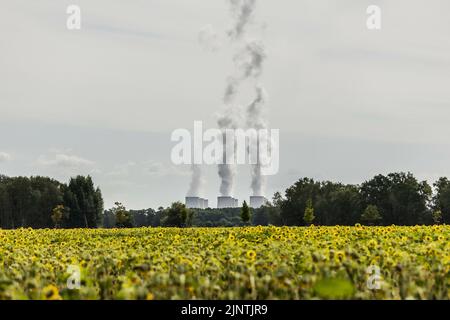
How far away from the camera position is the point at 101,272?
14953 millimetres

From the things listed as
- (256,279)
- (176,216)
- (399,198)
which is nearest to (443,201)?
(399,198)

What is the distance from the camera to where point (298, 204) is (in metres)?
123

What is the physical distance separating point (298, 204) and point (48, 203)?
52211mm

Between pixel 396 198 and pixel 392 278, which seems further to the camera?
pixel 396 198

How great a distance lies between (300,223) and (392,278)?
108 meters

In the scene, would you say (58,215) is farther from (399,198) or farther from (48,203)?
(399,198)

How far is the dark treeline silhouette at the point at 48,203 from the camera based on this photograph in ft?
438

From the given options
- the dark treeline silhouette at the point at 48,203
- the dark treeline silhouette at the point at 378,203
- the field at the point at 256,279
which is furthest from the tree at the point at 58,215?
the field at the point at 256,279

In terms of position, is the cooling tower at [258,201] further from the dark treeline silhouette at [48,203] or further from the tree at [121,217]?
the tree at [121,217]

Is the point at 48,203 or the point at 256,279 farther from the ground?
the point at 48,203

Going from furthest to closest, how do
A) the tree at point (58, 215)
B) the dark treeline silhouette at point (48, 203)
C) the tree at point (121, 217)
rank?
the dark treeline silhouette at point (48, 203) < the tree at point (58, 215) < the tree at point (121, 217)

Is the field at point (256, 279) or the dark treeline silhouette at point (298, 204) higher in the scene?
the dark treeline silhouette at point (298, 204)
